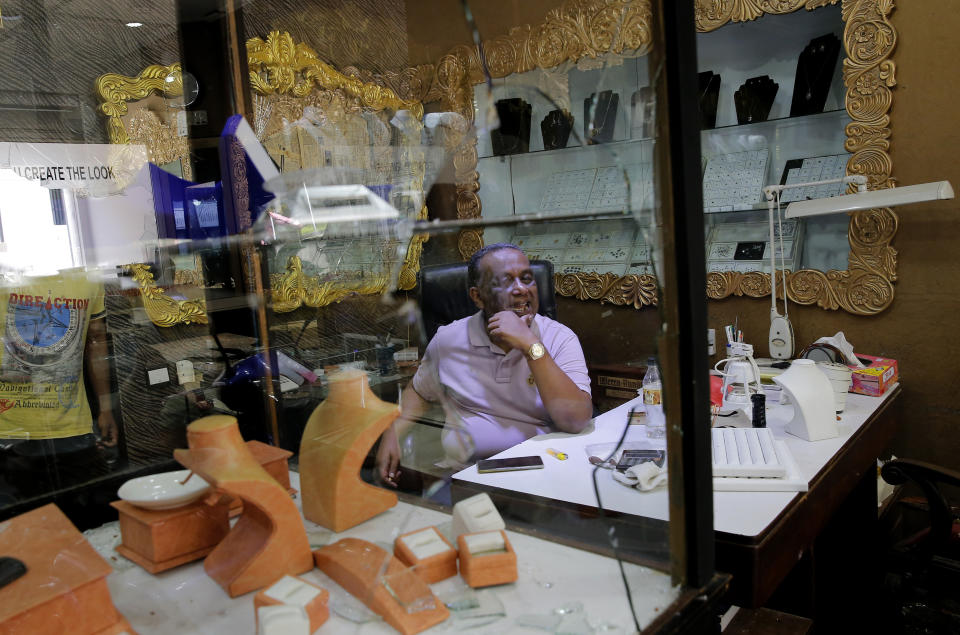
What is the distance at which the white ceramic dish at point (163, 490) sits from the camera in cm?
78

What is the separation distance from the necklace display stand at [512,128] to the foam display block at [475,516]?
1.61ft

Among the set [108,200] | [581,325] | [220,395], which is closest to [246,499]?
[220,395]

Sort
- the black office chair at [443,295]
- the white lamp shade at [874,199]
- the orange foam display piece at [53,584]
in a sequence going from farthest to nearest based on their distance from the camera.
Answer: the white lamp shade at [874,199], the black office chair at [443,295], the orange foam display piece at [53,584]

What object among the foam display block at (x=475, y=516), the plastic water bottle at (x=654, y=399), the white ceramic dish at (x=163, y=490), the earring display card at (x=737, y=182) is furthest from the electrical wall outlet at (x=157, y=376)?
the earring display card at (x=737, y=182)

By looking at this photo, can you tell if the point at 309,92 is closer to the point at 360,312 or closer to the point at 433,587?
the point at 360,312

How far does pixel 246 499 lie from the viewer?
0.76 meters

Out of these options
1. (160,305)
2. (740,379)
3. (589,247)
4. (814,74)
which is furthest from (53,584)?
(814,74)

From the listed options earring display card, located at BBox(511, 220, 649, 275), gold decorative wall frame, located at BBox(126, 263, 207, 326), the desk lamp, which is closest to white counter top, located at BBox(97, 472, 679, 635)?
gold decorative wall frame, located at BBox(126, 263, 207, 326)

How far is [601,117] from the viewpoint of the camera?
0.93m

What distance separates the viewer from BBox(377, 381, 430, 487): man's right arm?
90 centimetres

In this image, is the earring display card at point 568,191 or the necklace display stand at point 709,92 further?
the necklace display stand at point 709,92

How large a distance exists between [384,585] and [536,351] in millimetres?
412

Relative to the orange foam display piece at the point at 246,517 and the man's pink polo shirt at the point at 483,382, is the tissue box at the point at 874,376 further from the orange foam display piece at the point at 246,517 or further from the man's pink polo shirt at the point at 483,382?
the orange foam display piece at the point at 246,517

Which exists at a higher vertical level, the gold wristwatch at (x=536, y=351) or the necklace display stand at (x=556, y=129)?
the necklace display stand at (x=556, y=129)
